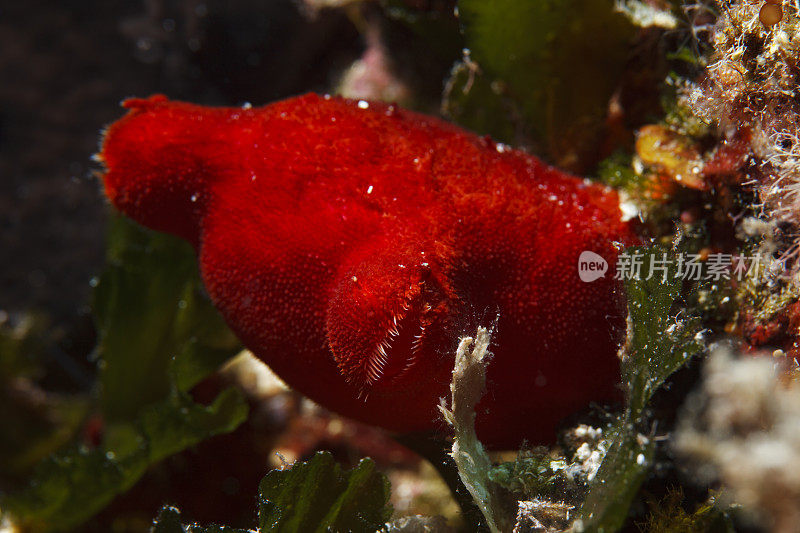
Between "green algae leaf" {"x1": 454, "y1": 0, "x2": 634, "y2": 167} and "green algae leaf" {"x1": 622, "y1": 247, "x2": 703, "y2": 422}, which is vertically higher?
"green algae leaf" {"x1": 454, "y1": 0, "x2": 634, "y2": 167}

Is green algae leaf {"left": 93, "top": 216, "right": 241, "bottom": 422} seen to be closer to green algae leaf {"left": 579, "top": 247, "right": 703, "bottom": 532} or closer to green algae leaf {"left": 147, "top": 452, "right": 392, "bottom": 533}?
green algae leaf {"left": 147, "top": 452, "right": 392, "bottom": 533}

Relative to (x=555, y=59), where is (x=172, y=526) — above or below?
below

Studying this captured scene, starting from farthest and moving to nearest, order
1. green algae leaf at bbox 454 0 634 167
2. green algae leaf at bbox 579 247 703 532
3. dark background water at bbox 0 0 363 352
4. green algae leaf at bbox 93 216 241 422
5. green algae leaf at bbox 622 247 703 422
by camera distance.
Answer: dark background water at bbox 0 0 363 352 → green algae leaf at bbox 93 216 241 422 → green algae leaf at bbox 454 0 634 167 → green algae leaf at bbox 622 247 703 422 → green algae leaf at bbox 579 247 703 532

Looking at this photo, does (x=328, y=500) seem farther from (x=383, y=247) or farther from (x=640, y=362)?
(x=640, y=362)

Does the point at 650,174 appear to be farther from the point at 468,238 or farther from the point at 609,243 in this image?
the point at 468,238

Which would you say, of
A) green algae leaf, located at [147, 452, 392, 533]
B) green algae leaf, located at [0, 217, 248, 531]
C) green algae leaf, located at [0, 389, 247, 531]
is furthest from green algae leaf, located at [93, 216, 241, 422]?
green algae leaf, located at [147, 452, 392, 533]

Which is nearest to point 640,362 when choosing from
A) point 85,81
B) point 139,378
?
point 139,378

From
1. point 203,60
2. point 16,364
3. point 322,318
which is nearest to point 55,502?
point 16,364

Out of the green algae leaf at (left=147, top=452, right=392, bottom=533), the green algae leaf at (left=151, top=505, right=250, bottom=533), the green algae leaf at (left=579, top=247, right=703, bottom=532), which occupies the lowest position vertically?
the green algae leaf at (left=151, top=505, right=250, bottom=533)
